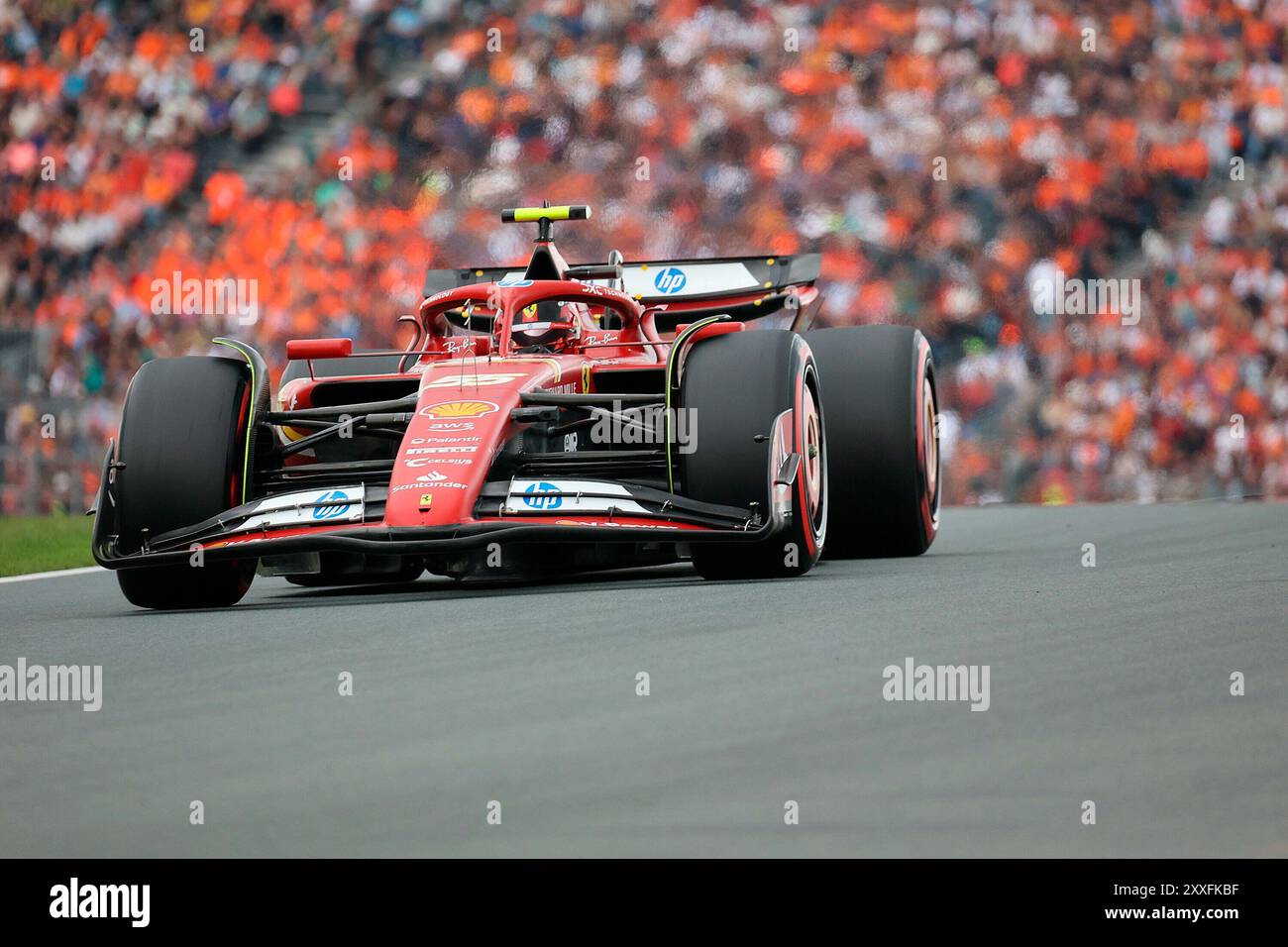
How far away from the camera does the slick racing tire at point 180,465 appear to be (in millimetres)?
7711

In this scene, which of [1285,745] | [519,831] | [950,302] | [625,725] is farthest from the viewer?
[950,302]

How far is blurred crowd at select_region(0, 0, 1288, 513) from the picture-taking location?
53.9 feet

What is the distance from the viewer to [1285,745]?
4.02 m

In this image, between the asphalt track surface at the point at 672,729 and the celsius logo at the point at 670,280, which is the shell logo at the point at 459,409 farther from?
the celsius logo at the point at 670,280

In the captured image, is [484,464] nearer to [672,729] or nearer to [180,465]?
[180,465]

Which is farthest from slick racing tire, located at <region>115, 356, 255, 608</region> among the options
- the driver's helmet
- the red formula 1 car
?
the driver's helmet

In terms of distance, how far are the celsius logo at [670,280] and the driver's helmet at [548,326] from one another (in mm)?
1434

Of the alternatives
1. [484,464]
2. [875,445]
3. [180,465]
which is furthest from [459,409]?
[875,445]

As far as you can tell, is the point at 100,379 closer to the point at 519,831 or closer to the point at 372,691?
the point at 372,691

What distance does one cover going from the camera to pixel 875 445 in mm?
9219

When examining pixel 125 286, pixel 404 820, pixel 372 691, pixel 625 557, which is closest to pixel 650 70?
pixel 125 286

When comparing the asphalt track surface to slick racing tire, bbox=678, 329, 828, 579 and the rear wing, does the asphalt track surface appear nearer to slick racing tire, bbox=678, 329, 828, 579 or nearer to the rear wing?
slick racing tire, bbox=678, 329, 828, 579

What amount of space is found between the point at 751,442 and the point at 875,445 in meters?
1.91

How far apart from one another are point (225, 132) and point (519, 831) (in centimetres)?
1633
